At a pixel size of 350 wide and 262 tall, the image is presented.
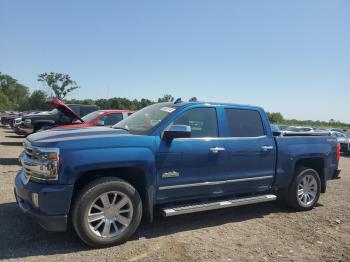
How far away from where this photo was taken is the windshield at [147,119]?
5229 mm

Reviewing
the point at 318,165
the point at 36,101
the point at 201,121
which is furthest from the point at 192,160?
the point at 36,101

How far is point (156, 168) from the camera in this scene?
484 cm

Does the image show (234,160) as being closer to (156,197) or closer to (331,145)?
(156,197)

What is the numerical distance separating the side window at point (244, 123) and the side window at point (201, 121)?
12.1 inches

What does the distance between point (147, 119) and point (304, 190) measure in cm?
340

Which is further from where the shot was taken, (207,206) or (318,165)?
(318,165)

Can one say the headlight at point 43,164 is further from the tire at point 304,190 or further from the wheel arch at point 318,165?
the wheel arch at point 318,165

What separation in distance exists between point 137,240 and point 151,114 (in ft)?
6.29

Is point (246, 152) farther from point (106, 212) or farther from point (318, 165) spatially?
point (106, 212)

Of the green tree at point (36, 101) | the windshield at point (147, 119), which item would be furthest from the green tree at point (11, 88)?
the windshield at point (147, 119)

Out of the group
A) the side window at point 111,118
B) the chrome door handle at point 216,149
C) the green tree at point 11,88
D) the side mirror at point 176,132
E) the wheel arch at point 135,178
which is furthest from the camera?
the green tree at point 11,88

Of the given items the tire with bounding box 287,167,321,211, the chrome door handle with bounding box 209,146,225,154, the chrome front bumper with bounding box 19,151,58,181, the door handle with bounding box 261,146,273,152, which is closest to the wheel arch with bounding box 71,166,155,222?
the chrome front bumper with bounding box 19,151,58,181

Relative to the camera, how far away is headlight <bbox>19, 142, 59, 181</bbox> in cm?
418

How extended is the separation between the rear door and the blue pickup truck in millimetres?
16
